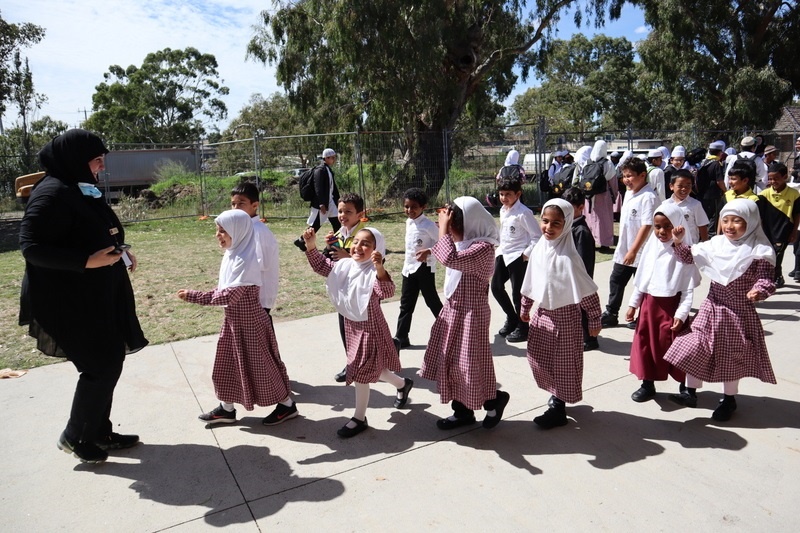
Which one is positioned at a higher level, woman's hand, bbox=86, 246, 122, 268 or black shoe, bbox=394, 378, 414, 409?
woman's hand, bbox=86, 246, 122, 268

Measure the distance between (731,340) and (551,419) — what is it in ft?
4.05

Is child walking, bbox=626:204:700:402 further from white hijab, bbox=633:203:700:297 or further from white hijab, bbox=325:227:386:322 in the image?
white hijab, bbox=325:227:386:322

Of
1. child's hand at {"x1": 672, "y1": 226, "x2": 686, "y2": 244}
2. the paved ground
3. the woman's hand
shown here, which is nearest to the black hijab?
the woman's hand

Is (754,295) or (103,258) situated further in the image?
(754,295)

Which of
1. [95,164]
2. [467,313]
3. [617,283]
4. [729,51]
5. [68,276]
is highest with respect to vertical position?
[729,51]

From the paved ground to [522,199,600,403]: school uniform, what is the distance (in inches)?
14.0

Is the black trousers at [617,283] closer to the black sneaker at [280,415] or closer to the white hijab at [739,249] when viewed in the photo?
the white hijab at [739,249]

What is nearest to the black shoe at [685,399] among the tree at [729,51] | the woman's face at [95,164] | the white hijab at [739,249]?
the white hijab at [739,249]

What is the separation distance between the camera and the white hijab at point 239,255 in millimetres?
3814

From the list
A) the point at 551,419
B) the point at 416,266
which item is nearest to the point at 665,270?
the point at 551,419

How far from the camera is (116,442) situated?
3.72 meters

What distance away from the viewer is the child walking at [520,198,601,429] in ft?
12.3

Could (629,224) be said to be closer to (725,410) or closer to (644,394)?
(644,394)

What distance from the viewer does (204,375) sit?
16.2 feet
